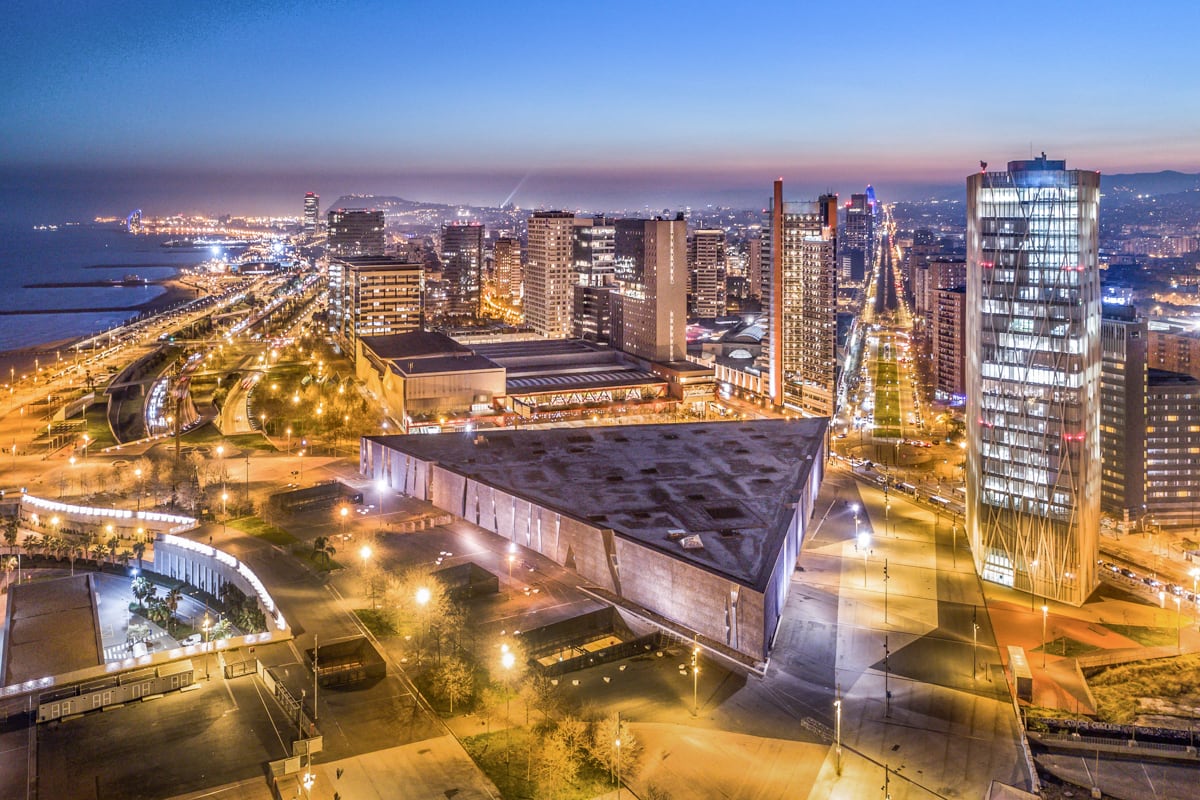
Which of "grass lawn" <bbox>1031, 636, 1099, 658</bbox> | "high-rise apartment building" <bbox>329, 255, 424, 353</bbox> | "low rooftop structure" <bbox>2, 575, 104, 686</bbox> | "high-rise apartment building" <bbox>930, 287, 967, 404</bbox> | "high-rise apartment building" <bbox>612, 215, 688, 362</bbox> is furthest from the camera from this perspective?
"high-rise apartment building" <bbox>329, 255, 424, 353</bbox>

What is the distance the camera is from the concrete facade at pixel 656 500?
25.9 meters

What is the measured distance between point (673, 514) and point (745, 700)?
30.2ft

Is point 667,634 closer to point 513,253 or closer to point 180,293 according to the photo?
point 513,253

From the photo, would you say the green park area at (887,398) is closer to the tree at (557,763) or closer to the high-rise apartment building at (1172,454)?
the high-rise apartment building at (1172,454)

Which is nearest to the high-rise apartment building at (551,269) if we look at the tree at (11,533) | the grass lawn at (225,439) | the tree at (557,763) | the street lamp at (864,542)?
the grass lawn at (225,439)

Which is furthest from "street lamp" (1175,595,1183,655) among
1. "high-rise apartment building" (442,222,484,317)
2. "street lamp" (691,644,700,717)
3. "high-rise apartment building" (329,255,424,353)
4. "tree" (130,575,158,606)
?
"high-rise apartment building" (442,222,484,317)

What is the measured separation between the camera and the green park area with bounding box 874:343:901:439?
2435 inches

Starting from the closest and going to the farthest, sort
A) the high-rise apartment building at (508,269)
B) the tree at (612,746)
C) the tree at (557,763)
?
the tree at (557,763) < the tree at (612,746) < the high-rise apartment building at (508,269)

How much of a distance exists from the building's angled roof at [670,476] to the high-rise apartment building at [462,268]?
8401cm

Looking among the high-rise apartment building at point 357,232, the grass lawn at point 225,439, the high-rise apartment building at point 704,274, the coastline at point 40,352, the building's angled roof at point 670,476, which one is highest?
the high-rise apartment building at point 357,232

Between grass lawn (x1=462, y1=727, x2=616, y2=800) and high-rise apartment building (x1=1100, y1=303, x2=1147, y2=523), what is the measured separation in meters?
34.0

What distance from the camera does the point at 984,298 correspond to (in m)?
32.3

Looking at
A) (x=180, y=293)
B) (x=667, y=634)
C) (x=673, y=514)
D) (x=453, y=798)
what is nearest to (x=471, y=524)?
(x=673, y=514)

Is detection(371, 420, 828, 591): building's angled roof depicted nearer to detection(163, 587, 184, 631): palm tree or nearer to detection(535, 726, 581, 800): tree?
detection(535, 726, 581, 800): tree
